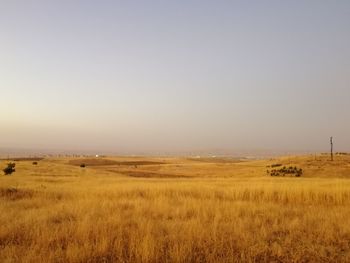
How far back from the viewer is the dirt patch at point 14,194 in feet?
55.7

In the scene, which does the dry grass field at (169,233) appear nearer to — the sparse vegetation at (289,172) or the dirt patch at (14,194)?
the dirt patch at (14,194)

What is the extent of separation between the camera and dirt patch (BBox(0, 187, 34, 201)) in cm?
1697

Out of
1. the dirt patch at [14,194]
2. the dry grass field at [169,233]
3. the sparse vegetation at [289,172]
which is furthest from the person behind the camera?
the sparse vegetation at [289,172]

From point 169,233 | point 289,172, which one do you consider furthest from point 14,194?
point 289,172

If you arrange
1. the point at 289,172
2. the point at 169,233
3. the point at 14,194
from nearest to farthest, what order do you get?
the point at 169,233
the point at 14,194
the point at 289,172

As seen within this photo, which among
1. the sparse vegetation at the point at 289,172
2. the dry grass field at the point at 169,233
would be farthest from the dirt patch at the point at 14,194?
the sparse vegetation at the point at 289,172

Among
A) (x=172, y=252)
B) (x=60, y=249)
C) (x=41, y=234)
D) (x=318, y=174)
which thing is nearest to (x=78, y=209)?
(x=41, y=234)

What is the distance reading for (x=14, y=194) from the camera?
1770cm

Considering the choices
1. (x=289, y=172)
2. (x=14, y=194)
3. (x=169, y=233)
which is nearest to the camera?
(x=169, y=233)

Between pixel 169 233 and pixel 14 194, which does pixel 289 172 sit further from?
pixel 169 233

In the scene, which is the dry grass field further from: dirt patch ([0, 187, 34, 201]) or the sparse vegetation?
the sparse vegetation

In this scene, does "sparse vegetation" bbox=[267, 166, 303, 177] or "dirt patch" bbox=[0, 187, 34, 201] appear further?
"sparse vegetation" bbox=[267, 166, 303, 177]

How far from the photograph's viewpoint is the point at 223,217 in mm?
11594

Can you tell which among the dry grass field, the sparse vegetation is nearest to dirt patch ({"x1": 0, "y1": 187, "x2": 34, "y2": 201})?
the dry grass field
